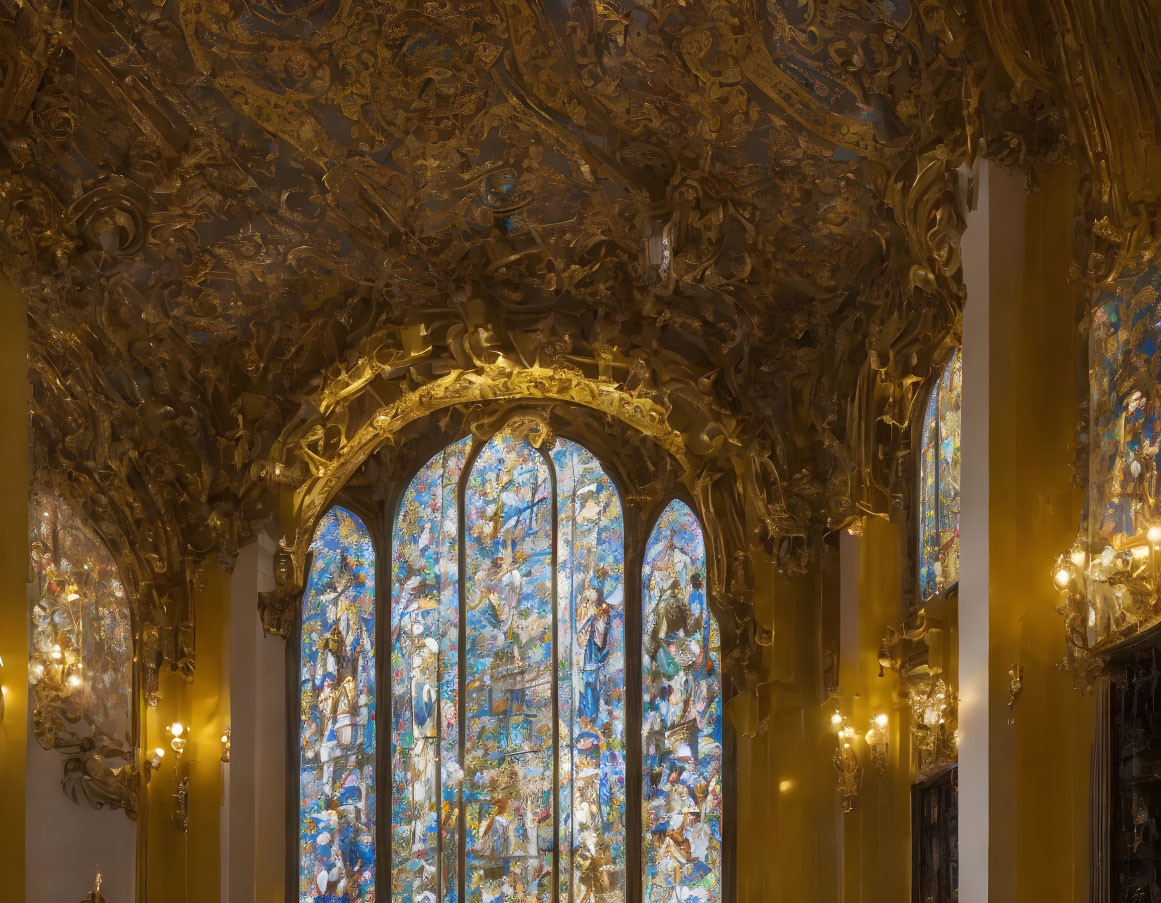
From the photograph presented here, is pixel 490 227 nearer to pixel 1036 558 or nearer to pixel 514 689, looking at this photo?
pixel 514 689

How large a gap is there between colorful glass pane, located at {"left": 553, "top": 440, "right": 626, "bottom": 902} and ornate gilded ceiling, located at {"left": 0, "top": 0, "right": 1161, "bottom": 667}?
1.64 m

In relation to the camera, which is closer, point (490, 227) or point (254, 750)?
point (490, 227)

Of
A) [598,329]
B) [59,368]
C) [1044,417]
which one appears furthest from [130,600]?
[1044,417]

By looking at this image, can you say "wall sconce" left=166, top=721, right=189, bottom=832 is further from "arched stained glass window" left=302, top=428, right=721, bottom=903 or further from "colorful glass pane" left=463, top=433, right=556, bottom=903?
"colorful glass pane" left=463, top=433, right=556, bottom=903

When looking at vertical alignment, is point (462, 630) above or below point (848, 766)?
above

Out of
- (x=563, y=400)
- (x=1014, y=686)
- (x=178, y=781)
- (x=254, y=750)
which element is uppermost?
(x=563, y=400)

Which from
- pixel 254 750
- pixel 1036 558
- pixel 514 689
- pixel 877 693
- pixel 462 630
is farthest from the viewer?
pixel 462 630

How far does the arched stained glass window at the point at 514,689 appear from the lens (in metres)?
18.4

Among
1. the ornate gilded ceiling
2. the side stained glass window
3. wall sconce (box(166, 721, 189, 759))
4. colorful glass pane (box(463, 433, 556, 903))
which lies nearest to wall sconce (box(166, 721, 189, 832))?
wall sconce (box(166, 721, 189, 759))

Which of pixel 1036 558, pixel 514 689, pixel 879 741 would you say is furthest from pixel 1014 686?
pixel 514 689

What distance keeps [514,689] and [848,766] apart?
17.3ft

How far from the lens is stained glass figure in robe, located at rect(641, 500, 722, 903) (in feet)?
59.5

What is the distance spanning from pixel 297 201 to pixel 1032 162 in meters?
7.20

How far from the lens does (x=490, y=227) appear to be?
15977 millimetres
